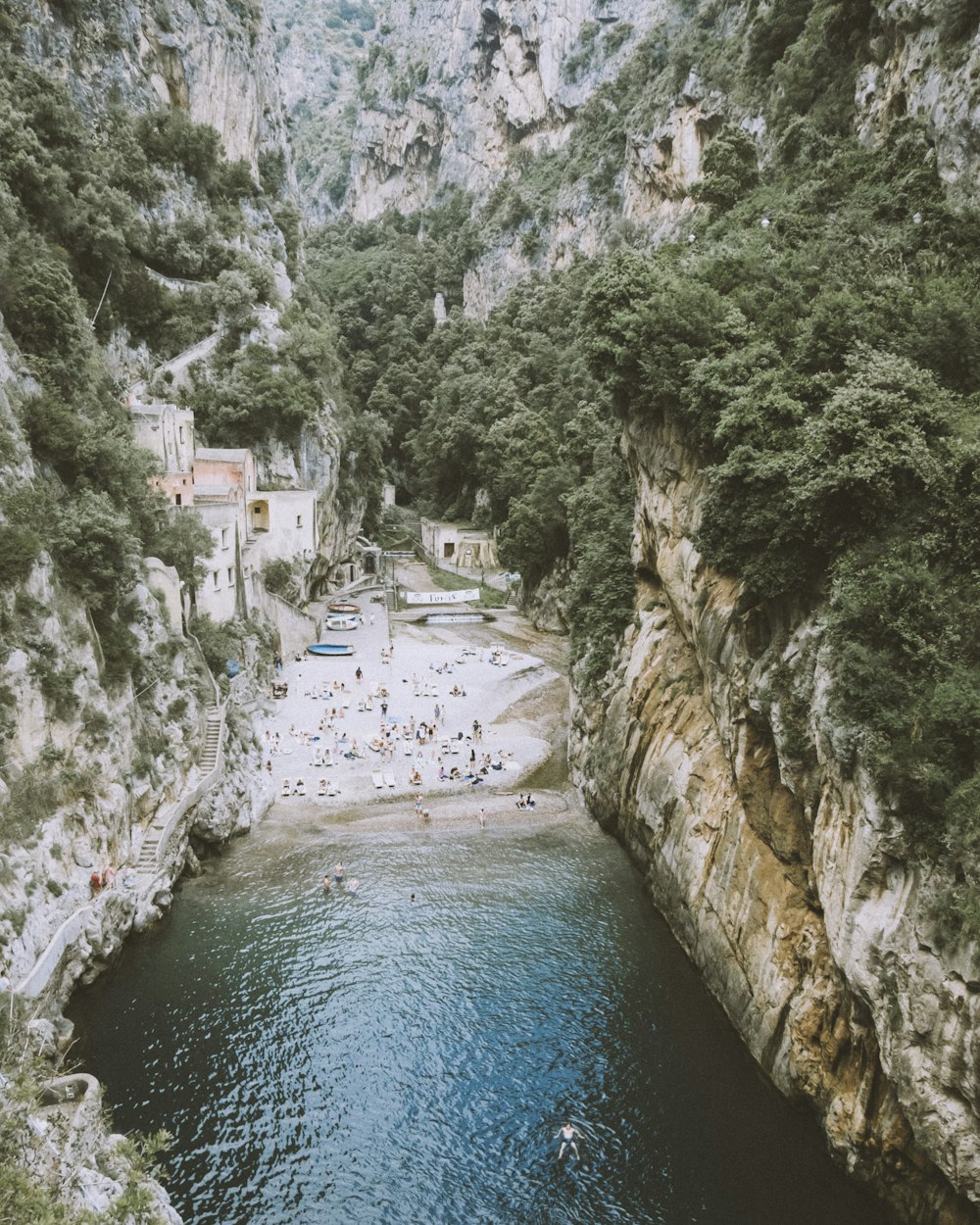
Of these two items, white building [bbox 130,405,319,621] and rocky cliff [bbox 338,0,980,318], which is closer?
rocky cliff [bbox 338,0,980,318]

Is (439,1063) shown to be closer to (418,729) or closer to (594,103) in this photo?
(418,729)

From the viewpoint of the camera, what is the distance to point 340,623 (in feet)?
183

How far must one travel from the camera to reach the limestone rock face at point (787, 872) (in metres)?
12.9

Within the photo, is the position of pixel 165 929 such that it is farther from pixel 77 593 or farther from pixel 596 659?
pixel 596 659

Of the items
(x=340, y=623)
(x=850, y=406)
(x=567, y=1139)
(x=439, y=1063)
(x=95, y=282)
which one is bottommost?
(x=439, y=1063)

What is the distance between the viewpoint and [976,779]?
41.2ft

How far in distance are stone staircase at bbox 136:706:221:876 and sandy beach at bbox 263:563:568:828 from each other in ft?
11.8

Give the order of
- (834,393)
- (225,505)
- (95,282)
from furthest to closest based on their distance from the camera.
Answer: (95,282) → (225,505) → (834,393)

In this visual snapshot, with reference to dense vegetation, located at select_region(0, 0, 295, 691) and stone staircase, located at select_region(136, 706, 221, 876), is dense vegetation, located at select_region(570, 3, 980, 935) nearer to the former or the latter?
dense vegetation, located at select_region(0, 0, 295, 691)

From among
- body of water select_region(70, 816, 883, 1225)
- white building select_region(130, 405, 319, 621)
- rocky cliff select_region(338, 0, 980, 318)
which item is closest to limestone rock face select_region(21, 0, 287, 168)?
white building select_region(130, 405, 319, 621)

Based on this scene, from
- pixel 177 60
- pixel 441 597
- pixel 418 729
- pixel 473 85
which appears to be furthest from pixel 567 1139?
pixel 473 85

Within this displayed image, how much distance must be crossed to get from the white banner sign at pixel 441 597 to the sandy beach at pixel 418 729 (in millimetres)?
6514

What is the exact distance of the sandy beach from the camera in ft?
107

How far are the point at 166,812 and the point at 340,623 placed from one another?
30525mm
